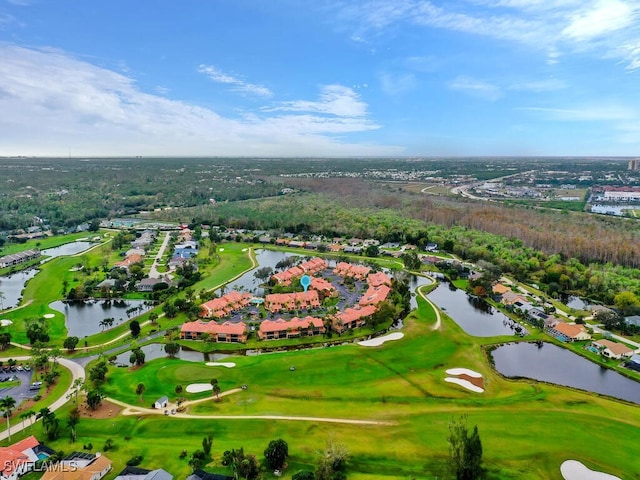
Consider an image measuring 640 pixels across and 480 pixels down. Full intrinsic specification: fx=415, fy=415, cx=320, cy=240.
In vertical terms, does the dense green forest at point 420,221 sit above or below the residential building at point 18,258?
above

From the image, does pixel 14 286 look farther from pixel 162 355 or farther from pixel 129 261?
pixel 162 355

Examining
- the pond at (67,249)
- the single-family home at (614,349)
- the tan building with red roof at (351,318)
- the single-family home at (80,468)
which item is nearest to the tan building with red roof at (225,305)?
the tan building with red roof at (351,318)

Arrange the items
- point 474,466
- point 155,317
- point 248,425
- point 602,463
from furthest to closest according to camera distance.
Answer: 1. point 155,317
2. point 248,425
3. point 602,463
4. point 474,466

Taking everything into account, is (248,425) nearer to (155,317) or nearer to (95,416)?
(95,416)

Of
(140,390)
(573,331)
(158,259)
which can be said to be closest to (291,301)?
(140,390)

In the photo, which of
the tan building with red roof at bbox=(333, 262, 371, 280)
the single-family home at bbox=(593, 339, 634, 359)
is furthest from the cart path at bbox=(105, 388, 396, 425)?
the tan building with red roof at bbox=(333, 262, 371, 280)

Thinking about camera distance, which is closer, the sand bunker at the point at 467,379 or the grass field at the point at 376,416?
the grass field at the point at 376,416

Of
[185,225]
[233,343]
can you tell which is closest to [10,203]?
Answer: [185,225]

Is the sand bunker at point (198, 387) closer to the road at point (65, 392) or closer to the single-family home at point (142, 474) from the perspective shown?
the road at point (65, 392)
